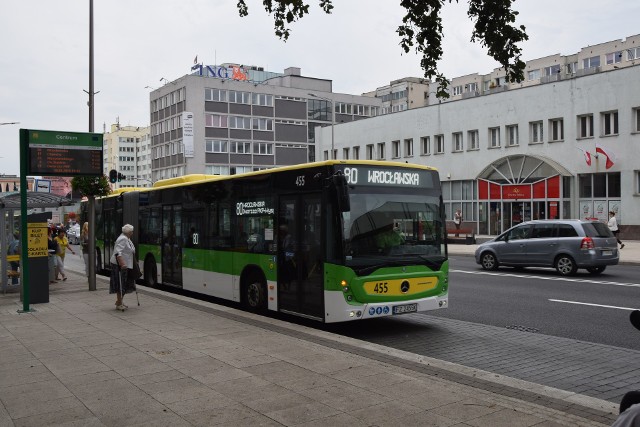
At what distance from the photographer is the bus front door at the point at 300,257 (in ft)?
33.4

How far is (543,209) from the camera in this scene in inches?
1567

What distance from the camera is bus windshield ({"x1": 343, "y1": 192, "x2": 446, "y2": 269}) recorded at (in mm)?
9867

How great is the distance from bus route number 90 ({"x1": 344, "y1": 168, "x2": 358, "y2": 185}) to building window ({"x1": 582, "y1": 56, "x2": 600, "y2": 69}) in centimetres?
9062

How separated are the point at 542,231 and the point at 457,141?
28.1m

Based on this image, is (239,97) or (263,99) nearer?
(239,97)

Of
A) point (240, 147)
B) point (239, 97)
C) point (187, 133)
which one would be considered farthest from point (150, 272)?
point (239, 97)

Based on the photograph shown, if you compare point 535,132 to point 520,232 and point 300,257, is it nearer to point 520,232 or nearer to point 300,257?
point 520,232

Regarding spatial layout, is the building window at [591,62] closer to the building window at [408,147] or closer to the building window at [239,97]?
the building window at [239,97]

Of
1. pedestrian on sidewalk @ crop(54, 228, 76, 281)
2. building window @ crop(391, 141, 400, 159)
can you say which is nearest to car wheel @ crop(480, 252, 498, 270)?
pedestrian on sidewalk @ crop(54, 228, 76, 281)

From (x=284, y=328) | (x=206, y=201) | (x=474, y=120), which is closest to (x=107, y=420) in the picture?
(x=284, y=328)

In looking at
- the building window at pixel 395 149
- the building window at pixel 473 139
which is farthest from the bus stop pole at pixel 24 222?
the building window at pixel 395 149

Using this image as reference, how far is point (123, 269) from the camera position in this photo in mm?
12281

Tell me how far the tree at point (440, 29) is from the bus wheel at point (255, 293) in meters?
5.22

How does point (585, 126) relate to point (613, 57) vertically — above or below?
below
